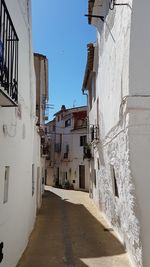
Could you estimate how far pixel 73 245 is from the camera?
8.62 m

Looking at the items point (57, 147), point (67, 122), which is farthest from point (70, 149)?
point (57, 147)

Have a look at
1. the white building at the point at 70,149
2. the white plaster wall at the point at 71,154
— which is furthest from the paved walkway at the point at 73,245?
the white plaster wall at the point at 71,154

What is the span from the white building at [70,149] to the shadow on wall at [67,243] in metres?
14.2

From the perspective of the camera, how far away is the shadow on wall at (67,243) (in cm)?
727

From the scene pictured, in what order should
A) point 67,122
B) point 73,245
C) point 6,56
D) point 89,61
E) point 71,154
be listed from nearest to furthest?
point 6,56 → point 73,245 → point 89,61 → point 71,154 → point 67,122

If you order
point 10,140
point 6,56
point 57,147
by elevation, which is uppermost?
point 6,56

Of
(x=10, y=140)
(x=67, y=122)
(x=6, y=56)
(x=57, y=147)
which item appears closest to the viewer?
(x=6, y=56)

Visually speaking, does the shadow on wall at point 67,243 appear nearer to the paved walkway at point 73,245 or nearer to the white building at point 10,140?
the paved walkway at point 73,245

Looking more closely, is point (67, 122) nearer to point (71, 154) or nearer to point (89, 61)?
point (71, 154)

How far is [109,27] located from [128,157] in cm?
492

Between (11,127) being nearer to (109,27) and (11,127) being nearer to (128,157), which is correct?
(128,157)

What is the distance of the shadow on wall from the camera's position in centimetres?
727

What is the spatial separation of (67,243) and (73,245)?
0.93ft

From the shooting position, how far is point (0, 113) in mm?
4988
